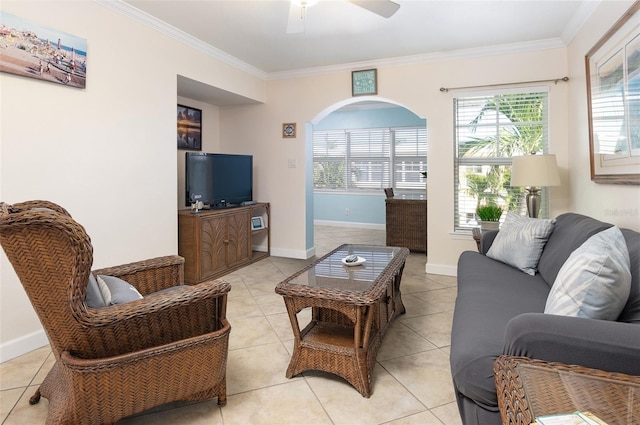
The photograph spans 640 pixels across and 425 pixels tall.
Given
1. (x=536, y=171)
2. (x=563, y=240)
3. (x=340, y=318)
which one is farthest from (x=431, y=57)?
(x=340, y=318)

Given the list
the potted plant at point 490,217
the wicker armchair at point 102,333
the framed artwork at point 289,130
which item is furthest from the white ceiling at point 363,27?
the wicker armchair at point 102,333

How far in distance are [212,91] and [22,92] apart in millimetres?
2133

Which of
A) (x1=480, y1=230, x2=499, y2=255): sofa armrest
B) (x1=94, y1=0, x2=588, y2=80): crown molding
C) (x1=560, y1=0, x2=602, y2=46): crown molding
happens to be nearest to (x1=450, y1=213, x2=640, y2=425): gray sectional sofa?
(x1=480, y1=230, x2=499, y2=255): sofa armrest

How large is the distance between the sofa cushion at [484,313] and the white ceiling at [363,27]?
6.80 feet

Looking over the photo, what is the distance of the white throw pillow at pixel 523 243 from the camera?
7.84 feet

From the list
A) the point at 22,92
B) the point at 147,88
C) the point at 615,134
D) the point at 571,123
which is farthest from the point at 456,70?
the point at 22,92

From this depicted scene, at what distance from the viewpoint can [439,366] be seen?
2.11 metres

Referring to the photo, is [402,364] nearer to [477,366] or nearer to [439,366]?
[439,366]

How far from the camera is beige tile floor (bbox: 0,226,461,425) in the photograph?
1669 millimetres

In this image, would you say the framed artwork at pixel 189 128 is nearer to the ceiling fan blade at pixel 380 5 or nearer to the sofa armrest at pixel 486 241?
the ceiling fan blade at pixel 380 5

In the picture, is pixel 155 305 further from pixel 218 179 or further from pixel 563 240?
pixel 218 179

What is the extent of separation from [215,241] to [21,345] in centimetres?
192

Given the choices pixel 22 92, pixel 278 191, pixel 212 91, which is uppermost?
pixel 212 91

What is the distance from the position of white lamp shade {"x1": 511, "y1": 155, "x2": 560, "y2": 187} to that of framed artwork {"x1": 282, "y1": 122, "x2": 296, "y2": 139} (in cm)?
275
